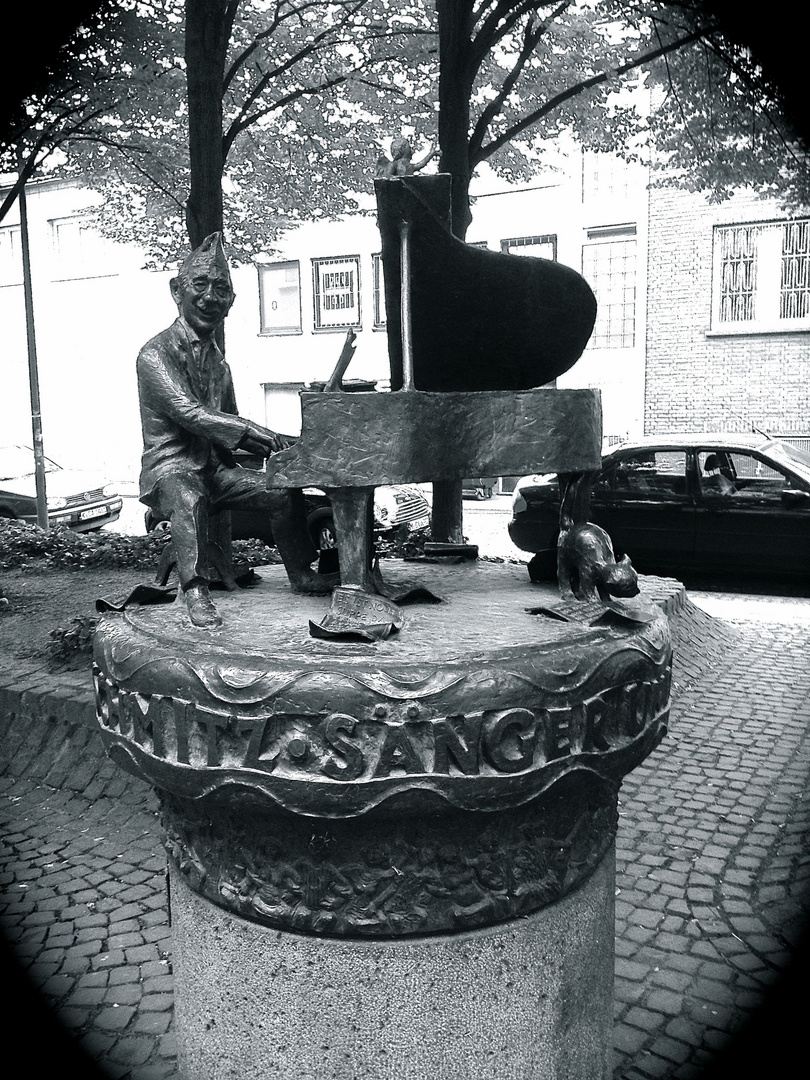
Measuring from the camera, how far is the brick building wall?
16969 millimetres

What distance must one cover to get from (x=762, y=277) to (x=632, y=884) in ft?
51.6

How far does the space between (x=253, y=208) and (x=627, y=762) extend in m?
11.1

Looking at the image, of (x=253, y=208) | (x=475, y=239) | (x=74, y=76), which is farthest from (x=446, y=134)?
(x=475, y=239)

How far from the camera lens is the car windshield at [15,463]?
14.9 m

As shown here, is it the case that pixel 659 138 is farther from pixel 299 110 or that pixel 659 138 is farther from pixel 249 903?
pixel 249 903

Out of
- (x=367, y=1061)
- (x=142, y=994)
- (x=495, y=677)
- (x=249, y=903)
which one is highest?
(x=495, y=677)

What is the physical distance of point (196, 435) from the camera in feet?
7.99

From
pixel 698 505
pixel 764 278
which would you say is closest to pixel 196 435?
pixel 698 505

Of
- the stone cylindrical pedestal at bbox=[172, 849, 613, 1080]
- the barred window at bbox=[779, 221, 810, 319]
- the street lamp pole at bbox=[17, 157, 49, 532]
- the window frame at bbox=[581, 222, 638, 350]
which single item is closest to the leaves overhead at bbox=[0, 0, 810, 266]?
the street lamp pole at bbox=[17, 157, 49, 532]

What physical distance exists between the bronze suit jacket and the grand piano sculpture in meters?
0.28

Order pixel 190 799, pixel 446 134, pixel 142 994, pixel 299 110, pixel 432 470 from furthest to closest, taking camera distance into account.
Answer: pixel 299 110 → pixel 446 134 → pixel 142 994 → pixel 432 470 → pixel 190 799

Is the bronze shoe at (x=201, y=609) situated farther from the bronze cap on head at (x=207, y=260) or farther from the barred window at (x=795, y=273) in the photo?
the barred window at (x=795, y=273)

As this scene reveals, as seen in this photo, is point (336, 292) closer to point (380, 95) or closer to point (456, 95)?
point (380, 95)

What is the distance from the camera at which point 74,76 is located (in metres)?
7.60
